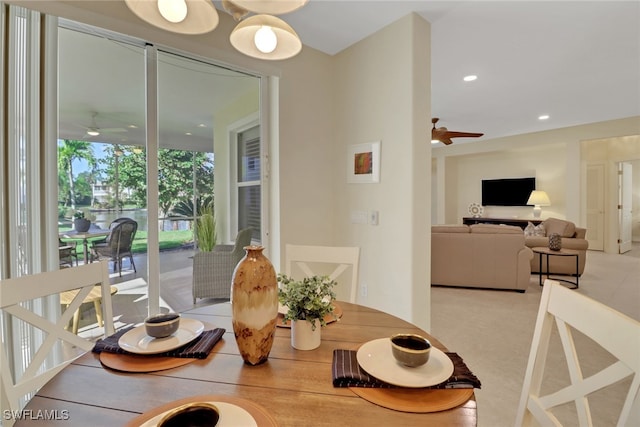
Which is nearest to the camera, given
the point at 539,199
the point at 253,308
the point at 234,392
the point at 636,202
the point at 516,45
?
the point at 234,392

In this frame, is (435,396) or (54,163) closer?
(435,396)

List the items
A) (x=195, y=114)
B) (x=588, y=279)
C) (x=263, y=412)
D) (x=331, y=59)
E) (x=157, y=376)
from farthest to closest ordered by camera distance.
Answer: (x=588, y=279), (x=331, y=59), (x=195, y=114), (x=157, y=376), (x=263, y=412)

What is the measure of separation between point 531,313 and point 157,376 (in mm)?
3597

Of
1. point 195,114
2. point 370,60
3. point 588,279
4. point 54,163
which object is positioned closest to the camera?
point 54,163

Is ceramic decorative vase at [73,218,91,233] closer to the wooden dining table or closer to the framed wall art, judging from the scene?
the wooden dining table

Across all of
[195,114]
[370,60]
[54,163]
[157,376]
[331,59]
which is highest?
[331,59]

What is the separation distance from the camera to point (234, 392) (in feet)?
2.48

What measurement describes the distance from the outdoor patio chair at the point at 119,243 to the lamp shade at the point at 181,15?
1.42 metres

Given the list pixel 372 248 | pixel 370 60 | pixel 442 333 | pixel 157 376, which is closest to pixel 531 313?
pixel 442 333

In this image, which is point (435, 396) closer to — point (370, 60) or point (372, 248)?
point (372, 248)

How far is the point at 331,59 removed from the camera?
2982 mm

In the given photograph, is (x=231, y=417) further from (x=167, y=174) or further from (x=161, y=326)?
(x=167, y=174)

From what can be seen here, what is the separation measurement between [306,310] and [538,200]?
7668 mm

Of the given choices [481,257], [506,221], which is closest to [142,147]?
[481,257]
